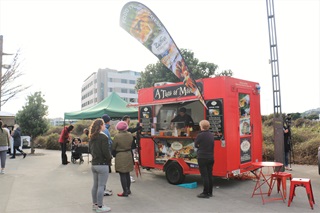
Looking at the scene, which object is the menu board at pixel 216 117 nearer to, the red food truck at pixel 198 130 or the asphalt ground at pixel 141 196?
the red food truck at pixel 198 130

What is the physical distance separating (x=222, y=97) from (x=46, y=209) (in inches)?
168

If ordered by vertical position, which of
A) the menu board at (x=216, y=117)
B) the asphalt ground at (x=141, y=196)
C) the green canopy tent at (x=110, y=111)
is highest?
the green canopy tent at (x=110, y=111)

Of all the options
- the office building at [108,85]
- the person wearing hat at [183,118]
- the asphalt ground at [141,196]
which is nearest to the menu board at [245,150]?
the asphalt ground at [141,196]

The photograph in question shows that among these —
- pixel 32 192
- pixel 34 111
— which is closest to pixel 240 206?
pixel 32 192

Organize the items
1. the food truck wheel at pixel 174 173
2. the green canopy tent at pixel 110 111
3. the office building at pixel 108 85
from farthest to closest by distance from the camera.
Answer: the office building at pixel 108 85
the green canopy tent at pixel 110 111
the food truck wheel at pixel 174 173

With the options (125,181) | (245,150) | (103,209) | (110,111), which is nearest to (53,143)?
→ (110,111)

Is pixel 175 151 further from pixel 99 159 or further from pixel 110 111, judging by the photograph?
pixel 110 111

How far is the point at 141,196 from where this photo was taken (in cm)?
634

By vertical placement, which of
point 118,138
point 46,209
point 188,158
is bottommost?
point 46,209

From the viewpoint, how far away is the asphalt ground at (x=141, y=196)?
17.7ft

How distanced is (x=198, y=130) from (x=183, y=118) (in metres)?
0.51

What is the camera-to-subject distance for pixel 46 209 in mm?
5398

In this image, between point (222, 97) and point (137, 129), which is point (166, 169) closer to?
point (137, 129)

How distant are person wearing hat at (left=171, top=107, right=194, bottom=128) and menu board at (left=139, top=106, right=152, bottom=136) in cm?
77
